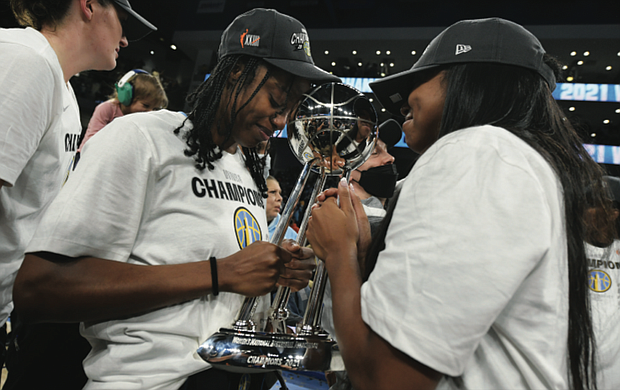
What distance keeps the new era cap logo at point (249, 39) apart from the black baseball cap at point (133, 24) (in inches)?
23.3

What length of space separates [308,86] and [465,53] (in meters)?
0.54

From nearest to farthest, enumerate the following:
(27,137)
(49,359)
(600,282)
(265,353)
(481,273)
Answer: (481,273), (265,353), (27,137), (49,359), (600,282)

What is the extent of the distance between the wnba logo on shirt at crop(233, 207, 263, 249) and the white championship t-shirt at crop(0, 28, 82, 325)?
1.95 ft

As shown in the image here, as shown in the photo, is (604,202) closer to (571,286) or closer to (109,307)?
(571,286)

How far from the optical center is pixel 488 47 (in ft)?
2.97

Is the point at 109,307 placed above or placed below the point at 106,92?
below

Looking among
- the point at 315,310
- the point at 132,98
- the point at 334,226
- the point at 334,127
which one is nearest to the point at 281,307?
the point at 315,310

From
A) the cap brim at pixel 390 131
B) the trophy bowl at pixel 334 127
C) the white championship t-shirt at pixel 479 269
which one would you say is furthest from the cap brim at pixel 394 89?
the cap brim at pixel 390 131

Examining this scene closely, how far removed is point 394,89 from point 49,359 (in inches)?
58.0

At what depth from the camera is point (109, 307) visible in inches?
33.9

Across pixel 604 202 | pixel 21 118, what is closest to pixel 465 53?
pixel 604 202

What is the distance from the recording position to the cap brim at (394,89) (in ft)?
3.69

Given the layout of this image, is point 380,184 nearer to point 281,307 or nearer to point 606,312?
point 281,307

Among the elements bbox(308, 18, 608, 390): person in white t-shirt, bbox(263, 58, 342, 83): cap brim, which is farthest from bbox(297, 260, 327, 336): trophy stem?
bbox(263, 58, 342, 83): cap brim
